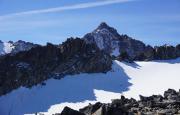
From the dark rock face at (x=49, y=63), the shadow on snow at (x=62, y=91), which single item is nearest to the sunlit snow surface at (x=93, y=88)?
the shadow on snow at (x=62, y=91)

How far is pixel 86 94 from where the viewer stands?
14150 centimetres

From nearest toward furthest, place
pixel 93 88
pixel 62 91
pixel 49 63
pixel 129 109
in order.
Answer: pixel 129 109
pixel 62 91
pixel 93 88
pixel 49 63

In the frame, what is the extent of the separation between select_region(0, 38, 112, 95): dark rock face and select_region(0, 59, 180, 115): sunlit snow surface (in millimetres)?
2793

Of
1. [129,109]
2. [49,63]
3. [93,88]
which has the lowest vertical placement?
[93,88]

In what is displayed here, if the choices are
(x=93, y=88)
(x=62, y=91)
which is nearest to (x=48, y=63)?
(x=62, y=91)

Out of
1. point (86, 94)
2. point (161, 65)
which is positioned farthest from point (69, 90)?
point (161, 65)

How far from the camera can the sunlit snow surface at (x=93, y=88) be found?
12888 cm

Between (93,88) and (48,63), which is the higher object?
(48,63)

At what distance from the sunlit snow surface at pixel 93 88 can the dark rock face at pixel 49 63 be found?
2.79m

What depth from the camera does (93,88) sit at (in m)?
149

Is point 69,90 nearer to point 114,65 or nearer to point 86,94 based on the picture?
point 86,94

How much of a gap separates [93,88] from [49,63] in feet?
59.9

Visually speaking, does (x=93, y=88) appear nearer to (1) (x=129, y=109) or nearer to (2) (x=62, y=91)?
(2) (x=62, y=91)

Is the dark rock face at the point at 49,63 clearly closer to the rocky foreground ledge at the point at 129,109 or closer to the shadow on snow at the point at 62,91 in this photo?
the shadow on snow at the point at 62,91
